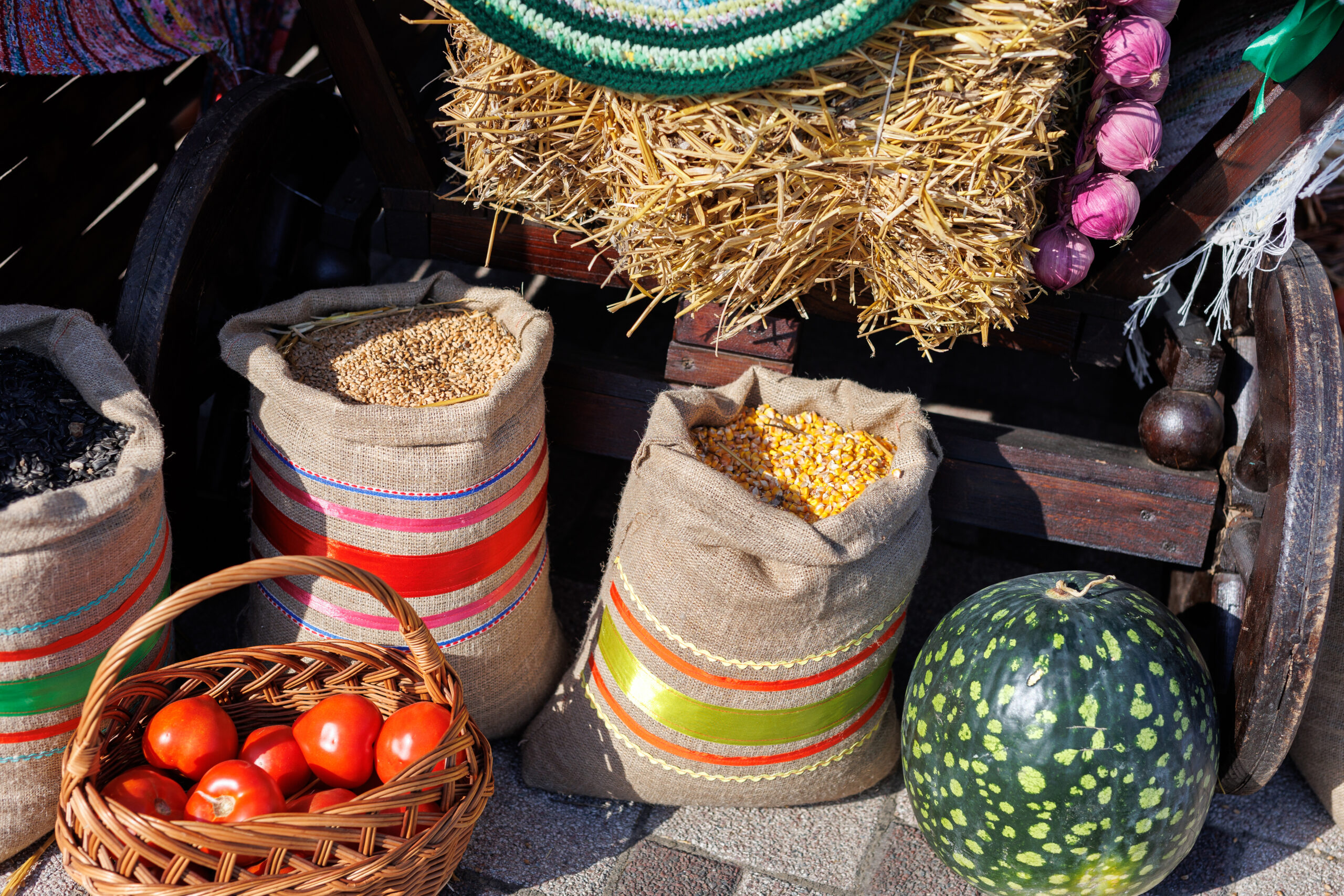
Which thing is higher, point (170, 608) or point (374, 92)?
point (374, 92)

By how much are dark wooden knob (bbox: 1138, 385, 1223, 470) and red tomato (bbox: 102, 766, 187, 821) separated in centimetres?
184

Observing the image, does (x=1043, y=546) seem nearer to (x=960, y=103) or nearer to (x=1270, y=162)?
(x=1270, y=162)

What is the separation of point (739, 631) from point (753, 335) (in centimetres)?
66

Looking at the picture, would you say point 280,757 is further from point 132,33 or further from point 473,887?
point 132,33

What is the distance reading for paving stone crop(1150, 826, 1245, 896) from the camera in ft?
6.36

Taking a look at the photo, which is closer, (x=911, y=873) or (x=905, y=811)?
(x=911, y=873)

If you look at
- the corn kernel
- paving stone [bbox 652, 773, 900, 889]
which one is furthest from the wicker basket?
the corn kernel

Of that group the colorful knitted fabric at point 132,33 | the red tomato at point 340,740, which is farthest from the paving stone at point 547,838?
the colorful knitted fabric at point 132,33

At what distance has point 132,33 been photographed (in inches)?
90.6

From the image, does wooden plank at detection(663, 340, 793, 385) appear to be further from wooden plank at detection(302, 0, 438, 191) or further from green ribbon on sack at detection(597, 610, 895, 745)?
wooden plank at detection(302, 0, 438, 191)

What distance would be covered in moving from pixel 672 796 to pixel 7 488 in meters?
1.24

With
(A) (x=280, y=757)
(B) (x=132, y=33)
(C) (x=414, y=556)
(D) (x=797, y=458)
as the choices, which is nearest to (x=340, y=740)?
(A) (x=280, y=757)

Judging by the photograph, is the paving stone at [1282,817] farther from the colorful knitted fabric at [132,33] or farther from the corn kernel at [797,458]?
the colorful knitted fabric at [132,33]

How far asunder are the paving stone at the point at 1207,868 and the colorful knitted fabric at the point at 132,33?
2.70 meters
